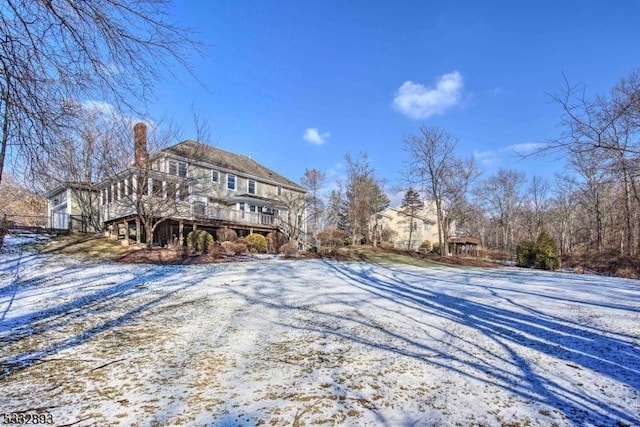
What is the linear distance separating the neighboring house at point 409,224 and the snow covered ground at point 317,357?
3791 cm

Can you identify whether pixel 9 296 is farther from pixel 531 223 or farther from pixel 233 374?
pixel 531 223

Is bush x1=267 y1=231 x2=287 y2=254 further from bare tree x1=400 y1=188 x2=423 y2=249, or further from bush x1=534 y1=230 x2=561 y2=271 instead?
bare tree x1=400 y1=188 x2=423 y2=249

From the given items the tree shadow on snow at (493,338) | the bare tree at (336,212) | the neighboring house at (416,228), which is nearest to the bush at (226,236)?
the tree shadow on snow at (493,338)

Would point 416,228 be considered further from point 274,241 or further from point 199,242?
point 199,242

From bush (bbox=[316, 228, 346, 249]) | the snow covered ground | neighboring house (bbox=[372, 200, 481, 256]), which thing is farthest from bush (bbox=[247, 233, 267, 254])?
neighboring house (bbox=[372, 200, 481, 256])

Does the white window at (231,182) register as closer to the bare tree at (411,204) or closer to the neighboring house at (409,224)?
the bare tree at (411,204)

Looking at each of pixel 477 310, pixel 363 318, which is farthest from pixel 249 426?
pixel 477 310

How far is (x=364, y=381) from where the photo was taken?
3723mm

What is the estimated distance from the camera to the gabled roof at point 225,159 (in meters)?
19.3

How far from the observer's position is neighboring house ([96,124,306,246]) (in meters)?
16.9

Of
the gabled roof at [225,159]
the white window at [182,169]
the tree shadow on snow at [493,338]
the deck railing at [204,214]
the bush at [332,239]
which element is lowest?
the tree shadow on snow at [493,338]

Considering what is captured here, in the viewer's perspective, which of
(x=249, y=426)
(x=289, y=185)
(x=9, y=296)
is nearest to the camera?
(x=249, y=426)

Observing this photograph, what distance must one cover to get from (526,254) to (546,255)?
175 cm

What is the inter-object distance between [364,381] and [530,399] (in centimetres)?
161
